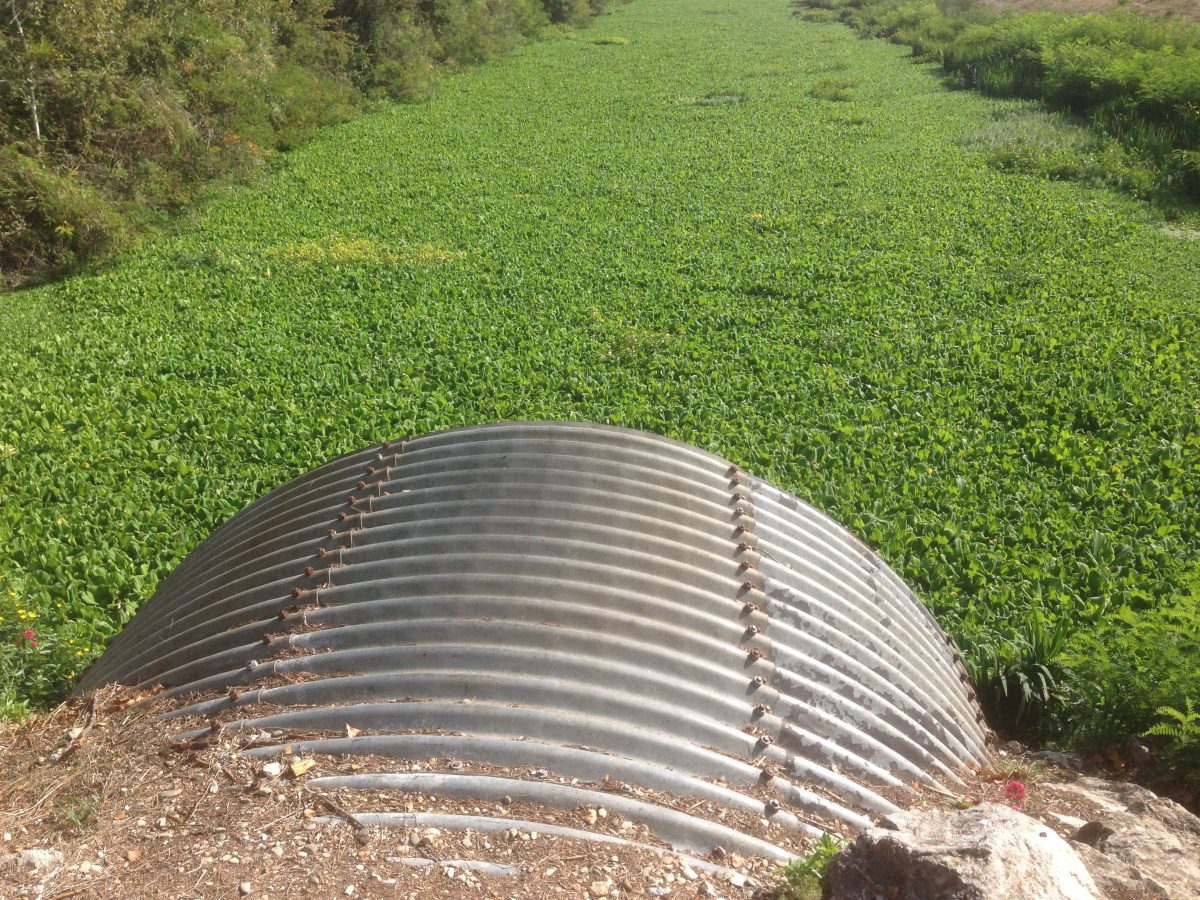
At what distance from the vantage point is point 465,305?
477 inches

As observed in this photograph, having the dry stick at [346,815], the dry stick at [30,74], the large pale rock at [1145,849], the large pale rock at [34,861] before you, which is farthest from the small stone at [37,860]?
the dry stick at [30,74]

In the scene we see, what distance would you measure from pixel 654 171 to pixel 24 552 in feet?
47.7

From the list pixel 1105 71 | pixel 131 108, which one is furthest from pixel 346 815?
pixel 1105 71

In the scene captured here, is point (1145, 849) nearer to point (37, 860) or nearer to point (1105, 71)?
point (37, 860)

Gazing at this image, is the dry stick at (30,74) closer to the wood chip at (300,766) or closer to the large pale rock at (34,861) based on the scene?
the large pale rock at (34,861)

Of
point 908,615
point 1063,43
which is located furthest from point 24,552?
point 1063,43

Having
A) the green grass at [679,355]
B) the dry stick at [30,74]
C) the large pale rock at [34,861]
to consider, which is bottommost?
the green grass at [679,355]

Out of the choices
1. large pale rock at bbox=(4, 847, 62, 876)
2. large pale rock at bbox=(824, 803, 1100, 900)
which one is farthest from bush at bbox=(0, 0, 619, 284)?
large pale rock at bbox=(824, 803, 1100, 900)

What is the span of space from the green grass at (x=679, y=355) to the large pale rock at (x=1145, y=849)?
2.20m

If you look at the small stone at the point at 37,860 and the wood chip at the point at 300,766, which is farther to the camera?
the wood chip at the point at 300,766

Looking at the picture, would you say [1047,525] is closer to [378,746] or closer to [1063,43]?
[378,746]

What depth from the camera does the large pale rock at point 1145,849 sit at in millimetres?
2986

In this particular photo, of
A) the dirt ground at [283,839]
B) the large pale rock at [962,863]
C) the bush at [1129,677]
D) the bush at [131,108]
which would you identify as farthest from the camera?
the bush at [131,108]

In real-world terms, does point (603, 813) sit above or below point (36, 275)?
above
